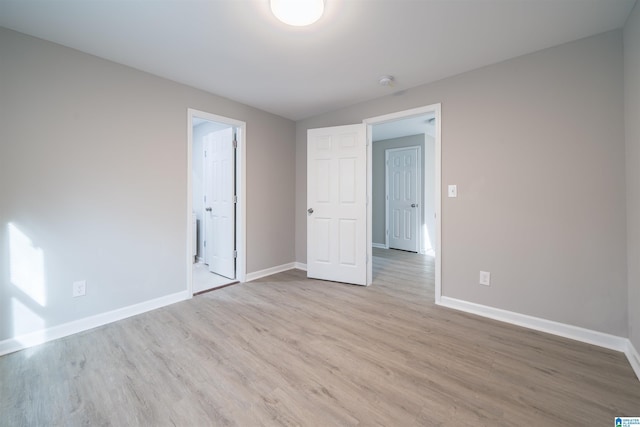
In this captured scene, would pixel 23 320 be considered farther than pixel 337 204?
No

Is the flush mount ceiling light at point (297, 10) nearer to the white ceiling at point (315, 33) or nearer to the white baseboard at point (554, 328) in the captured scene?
the white ceiling at point (315, 33)

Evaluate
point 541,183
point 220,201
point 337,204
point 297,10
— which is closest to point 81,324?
point 220,201

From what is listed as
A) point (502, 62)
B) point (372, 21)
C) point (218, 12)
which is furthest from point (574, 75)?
point (218, 12)

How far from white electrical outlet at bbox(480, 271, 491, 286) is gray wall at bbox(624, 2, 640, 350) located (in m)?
0.84

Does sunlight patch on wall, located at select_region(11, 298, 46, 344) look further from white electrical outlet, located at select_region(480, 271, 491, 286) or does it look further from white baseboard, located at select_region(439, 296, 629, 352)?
white electrical outlet, located at select_region(480, 271, 491, 286)

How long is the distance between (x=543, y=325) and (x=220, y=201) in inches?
150

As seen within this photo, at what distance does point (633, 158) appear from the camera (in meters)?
1.69

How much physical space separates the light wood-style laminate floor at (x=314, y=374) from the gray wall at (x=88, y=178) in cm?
36

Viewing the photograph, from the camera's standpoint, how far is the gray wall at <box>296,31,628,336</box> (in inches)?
74.3

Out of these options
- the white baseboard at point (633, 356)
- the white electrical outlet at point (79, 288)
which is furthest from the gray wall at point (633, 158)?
the white electrical outlet at point (79, 288)

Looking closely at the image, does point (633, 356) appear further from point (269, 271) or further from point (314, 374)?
point (269, 271)

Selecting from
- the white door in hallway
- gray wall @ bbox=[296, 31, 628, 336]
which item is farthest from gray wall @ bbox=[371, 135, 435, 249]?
gray wall @ bbox=[296, 31, 628, 336]

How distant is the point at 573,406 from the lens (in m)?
1.35

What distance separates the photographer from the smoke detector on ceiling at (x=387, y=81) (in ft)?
8.57
